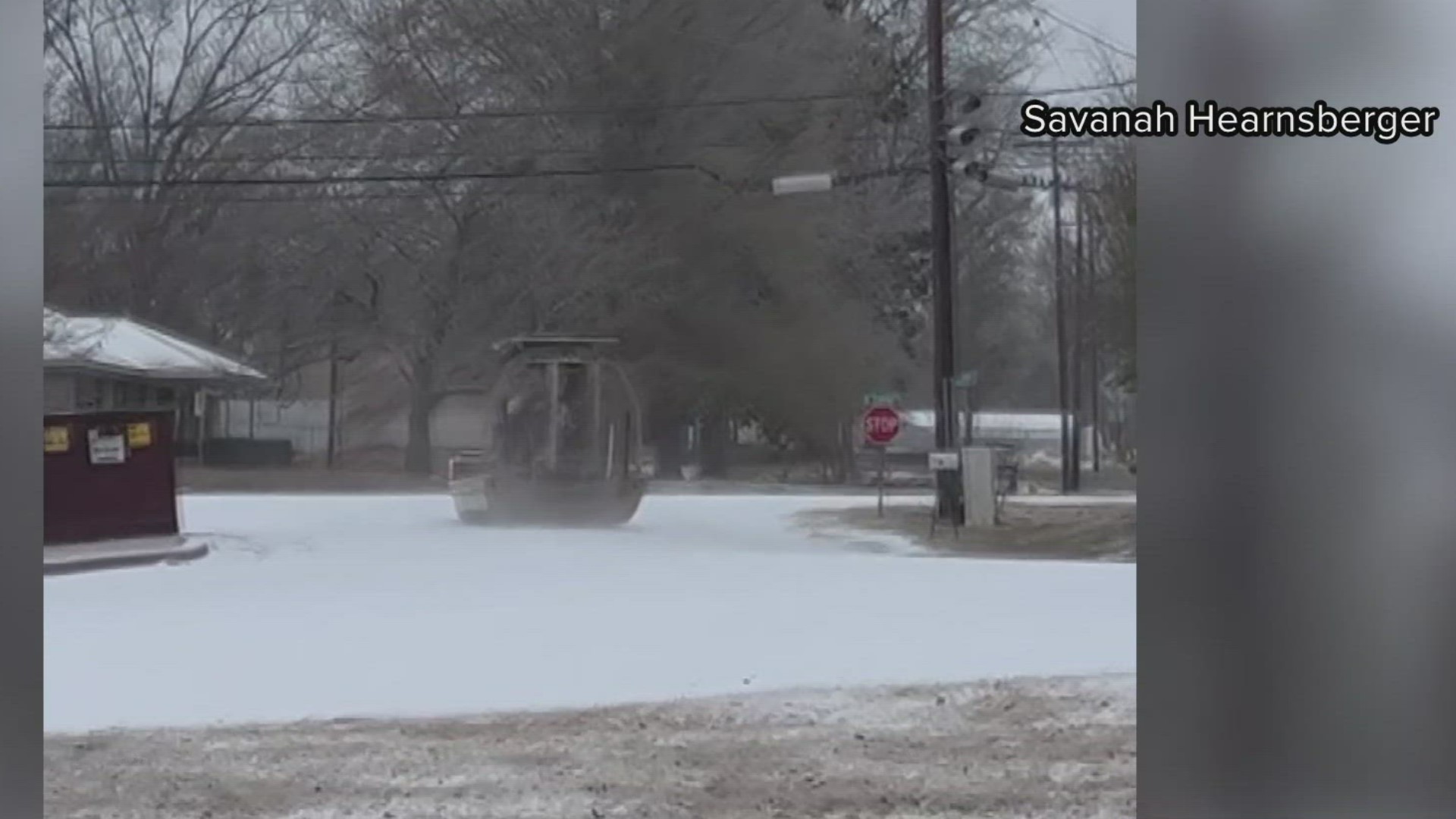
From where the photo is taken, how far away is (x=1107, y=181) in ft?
47.2

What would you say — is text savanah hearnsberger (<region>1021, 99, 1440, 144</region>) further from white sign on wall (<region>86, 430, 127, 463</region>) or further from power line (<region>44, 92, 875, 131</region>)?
power line (<region>44, 92, 875, 131</region>)

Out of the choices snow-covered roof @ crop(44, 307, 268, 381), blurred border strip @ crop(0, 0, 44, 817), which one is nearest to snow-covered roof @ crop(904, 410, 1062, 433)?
snow-covered roof @ crop(44, 307, 268, 381)

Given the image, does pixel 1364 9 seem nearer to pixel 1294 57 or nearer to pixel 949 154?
pixel 1294 57

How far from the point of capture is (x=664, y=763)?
4.88 m

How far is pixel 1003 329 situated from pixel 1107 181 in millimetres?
4653

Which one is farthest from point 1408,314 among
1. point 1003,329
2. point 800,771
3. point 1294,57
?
point 1003,329

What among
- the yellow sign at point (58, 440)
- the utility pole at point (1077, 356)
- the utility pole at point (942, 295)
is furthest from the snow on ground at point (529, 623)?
the utility pole at point (1077, 356)

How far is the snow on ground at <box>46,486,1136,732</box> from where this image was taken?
21.2 ft

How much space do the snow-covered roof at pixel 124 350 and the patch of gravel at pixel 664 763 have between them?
9259mm

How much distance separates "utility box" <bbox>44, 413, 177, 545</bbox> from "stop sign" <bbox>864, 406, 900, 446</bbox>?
703 cm

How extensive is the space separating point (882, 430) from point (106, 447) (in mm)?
7717

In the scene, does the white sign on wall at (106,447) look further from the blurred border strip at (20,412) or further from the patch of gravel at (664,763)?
the blurred border strip at (20,412)

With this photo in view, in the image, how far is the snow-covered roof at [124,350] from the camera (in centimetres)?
1406

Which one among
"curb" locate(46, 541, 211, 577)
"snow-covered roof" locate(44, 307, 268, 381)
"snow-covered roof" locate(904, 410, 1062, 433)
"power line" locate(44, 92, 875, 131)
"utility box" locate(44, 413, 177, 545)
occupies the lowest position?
"curb" locate(46, 541, 211, 577)
